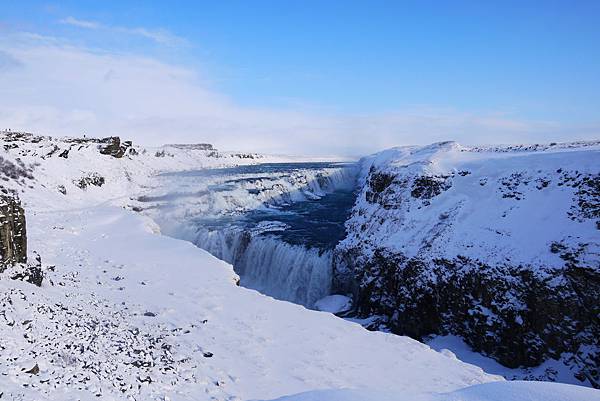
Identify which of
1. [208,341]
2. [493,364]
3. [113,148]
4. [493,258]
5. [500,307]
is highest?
[113,148]

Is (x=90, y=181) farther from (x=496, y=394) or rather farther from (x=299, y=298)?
(x=496, y=394)

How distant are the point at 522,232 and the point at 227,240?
19.4m

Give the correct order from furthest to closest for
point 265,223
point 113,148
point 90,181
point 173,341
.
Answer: point 113,148
point 90,181
point 265,223
point 173,341

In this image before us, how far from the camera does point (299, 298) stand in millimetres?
24016

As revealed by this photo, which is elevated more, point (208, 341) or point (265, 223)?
point (208, 341)

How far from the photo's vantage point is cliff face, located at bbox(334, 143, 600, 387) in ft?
47.6

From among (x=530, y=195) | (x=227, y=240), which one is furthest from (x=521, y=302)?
(x=227, y=240)

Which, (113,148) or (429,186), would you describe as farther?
(113,148)

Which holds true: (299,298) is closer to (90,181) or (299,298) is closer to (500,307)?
(500,307)

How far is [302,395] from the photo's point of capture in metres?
5.39

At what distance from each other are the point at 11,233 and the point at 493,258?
1672 centimetres

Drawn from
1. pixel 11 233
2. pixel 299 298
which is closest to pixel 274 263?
pixel 299 298

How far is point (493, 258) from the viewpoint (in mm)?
16672

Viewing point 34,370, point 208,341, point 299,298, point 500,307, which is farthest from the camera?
point 299,298
